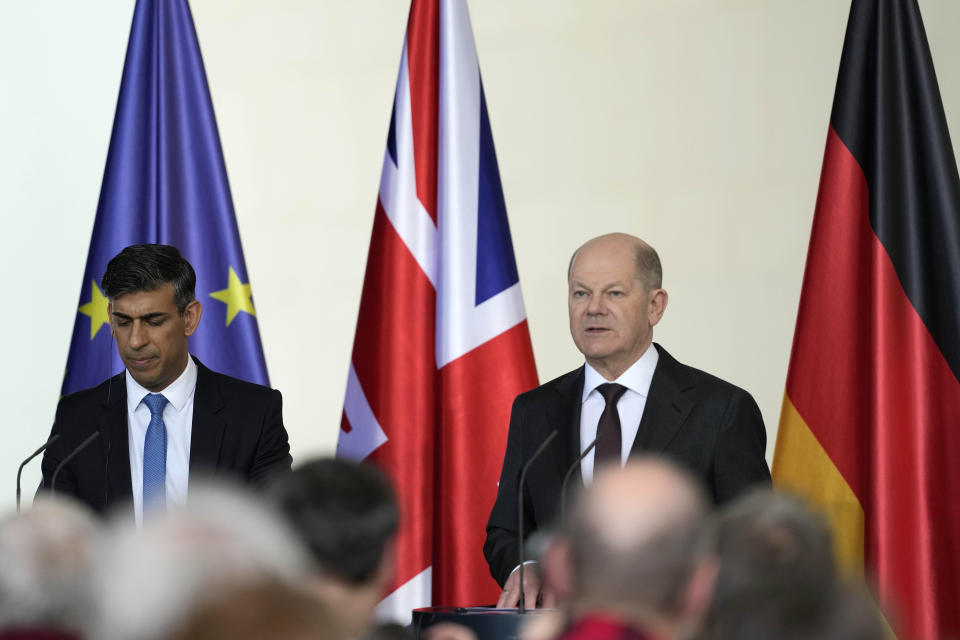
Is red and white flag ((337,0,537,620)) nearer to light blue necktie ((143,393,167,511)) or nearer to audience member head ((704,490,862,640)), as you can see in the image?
light blue necktie ((143,393,167,511))

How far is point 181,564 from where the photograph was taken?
1046 millimetres

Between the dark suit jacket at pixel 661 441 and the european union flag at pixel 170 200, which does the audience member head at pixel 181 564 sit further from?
the european union flag at pixel 170 200

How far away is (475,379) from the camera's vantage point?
462 centimetres

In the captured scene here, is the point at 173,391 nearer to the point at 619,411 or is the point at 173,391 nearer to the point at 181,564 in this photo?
the point at 619,411

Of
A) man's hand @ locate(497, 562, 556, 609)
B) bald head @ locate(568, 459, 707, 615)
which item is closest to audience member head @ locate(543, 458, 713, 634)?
bald head @ locate(568, 459, 707, 615)

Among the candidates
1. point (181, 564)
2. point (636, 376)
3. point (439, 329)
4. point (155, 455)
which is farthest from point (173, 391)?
point (181, 564)

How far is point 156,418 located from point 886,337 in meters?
A: 2.44

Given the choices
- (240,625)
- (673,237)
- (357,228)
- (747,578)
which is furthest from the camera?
(357,228)

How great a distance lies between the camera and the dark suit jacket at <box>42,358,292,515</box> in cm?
378

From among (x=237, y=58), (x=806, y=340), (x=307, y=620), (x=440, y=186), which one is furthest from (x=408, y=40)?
(x=307, y=620)

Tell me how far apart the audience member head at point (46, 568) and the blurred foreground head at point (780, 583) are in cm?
80

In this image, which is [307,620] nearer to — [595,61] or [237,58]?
[595,61]

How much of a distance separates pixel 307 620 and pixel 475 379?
3.57 m

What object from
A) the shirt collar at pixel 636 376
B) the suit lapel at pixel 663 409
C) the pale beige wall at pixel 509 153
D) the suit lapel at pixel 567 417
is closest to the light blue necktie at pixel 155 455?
the suit lapel at pixel 567 417
